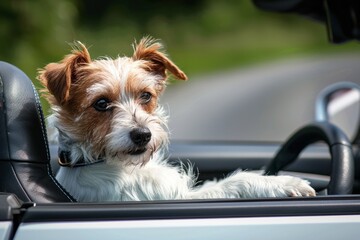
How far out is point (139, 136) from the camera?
384cm

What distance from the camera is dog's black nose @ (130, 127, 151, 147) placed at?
3.83m

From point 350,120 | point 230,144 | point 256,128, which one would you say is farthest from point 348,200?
point 256,128

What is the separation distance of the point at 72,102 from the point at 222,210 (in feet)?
3.84

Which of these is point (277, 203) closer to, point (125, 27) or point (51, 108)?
point (51, 108)

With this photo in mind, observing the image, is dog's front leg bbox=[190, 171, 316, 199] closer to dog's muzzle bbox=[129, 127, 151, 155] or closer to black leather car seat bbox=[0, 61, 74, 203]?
dog's muzzle bbox=[129, 127, 151, 155]

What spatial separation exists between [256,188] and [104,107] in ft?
2.50

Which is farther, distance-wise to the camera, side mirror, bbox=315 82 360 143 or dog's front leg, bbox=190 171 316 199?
side mirror, bbox=315 82 360 143

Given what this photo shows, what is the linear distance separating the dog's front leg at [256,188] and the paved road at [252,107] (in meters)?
6.32

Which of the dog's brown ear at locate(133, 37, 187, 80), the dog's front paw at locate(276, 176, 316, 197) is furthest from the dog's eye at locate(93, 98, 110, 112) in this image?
the dog's front paw at locate(276, 176, 316, 197)

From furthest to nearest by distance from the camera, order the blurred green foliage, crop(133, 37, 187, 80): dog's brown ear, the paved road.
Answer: the blurred green foliage, the paved road, crop(133, 37, 187, 80): dog's brown ear

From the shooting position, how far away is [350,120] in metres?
7.16

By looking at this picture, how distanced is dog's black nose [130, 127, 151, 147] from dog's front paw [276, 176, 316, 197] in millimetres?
596

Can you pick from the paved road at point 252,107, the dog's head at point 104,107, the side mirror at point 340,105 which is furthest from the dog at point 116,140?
the paved road at point 252,107

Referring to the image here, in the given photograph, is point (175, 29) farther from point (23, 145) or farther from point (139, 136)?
point (23, 145)
